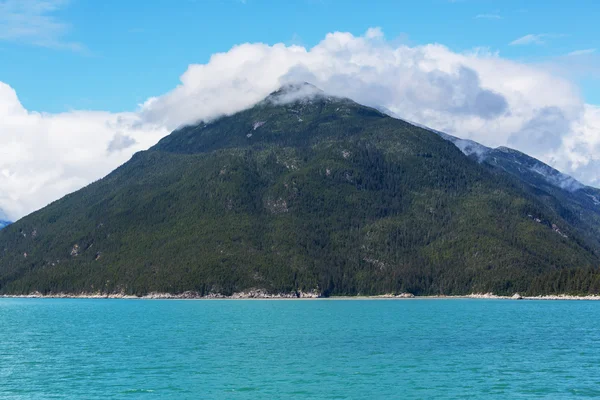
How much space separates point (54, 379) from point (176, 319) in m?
102

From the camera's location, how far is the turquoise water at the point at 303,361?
81.0 meters

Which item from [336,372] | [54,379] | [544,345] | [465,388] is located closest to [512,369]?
[465,388]

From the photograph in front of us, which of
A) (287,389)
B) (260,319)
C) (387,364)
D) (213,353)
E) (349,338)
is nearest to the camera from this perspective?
(287,389)

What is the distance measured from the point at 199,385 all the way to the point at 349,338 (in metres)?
51.6

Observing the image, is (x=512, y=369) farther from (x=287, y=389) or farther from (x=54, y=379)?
(x=54, y=379)

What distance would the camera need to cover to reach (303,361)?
101438mm

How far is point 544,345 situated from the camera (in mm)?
120375

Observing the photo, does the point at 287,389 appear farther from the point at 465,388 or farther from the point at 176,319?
the point at 176,319

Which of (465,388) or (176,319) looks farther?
(176,319)

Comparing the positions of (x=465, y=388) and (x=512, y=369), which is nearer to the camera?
(x=465, y=388)

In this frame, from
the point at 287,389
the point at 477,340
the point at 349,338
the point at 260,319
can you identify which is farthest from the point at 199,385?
the point at 260,319

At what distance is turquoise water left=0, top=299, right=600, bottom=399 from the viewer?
81000 mm

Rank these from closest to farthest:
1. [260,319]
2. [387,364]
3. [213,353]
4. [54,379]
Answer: [54,379]
[387,364]
[213,353]
[260,319]

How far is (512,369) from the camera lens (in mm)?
93875
